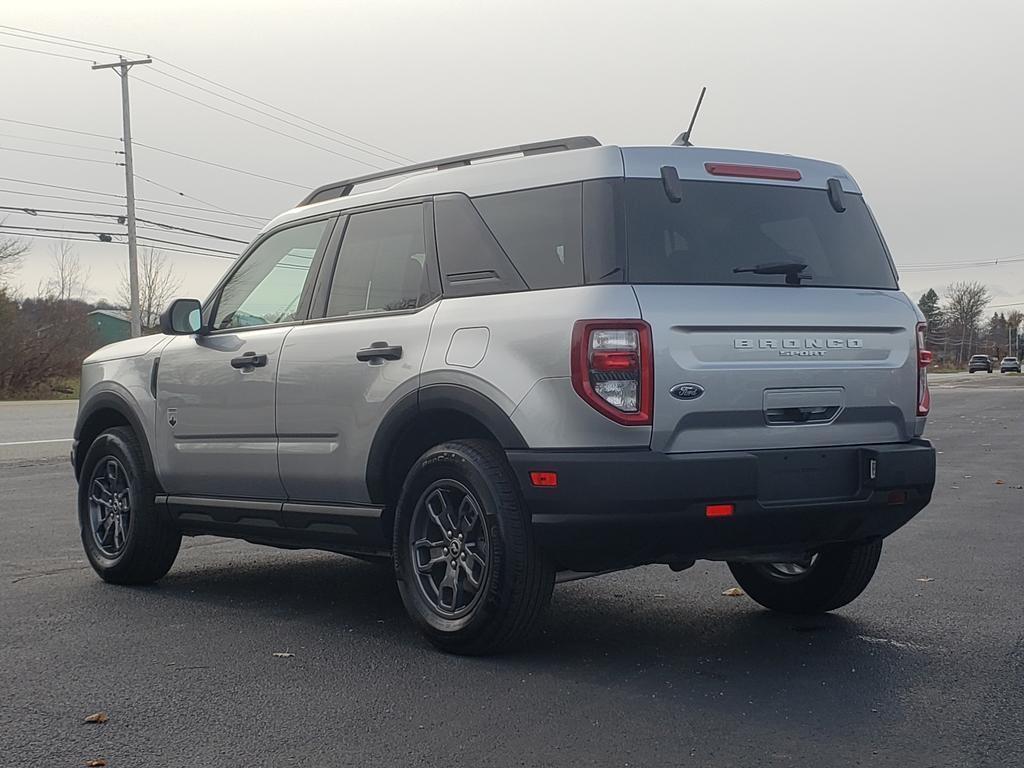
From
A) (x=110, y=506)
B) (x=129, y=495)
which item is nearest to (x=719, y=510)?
(x=129, y=495)

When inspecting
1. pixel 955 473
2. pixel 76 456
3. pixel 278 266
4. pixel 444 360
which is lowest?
pixel 955 473

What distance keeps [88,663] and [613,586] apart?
2.85 metres

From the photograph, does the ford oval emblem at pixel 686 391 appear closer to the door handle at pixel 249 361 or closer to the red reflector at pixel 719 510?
the red reflector at pixel 719 510

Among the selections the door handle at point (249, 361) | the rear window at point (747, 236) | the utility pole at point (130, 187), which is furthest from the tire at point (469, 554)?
the utility pole at point (130, 187)

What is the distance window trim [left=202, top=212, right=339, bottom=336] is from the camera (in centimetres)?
625

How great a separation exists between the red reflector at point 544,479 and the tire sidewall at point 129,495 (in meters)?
2.97

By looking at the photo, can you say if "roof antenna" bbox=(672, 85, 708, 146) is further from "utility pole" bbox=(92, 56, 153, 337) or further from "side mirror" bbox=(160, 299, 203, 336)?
"utility pole" bbox=(92, 56, 153, 337)

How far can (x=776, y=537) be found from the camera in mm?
5004

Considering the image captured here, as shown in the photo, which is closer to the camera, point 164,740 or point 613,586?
point 164,740

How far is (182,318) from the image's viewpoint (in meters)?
6.83

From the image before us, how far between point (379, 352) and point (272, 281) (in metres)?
1.24

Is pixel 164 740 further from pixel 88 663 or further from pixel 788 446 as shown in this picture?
pixel 788 446

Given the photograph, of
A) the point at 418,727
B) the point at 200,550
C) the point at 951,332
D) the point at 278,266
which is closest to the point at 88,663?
the point at 418,727

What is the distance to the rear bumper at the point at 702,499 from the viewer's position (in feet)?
15.5
